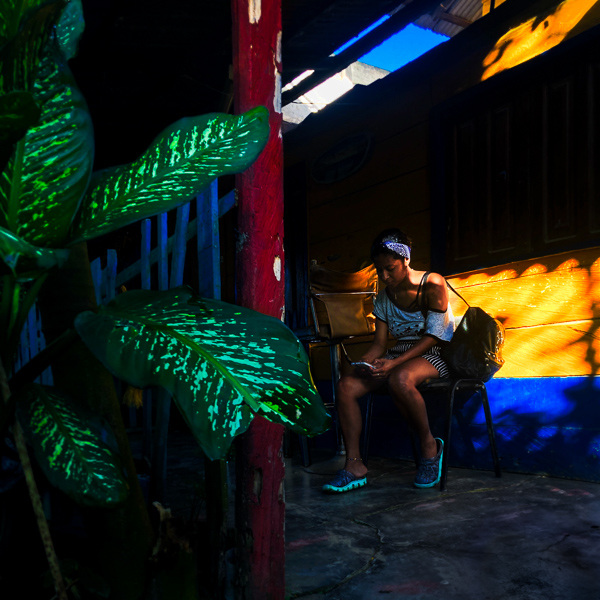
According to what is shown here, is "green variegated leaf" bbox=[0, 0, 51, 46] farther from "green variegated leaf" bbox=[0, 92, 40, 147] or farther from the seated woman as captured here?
the seated woman

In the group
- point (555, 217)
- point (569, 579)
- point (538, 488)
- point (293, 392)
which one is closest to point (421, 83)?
point (555, 217)

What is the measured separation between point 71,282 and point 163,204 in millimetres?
507

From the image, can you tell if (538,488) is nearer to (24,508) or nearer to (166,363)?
(24,508)

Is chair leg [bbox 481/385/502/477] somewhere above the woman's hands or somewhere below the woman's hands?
below

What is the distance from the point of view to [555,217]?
3.62m

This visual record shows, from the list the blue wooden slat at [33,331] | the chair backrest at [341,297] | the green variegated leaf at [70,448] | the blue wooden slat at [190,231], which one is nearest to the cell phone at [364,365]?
the chair backrest at [341,297]

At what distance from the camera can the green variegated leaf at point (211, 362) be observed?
106 centimetres

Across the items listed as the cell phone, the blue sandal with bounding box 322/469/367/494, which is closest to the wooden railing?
the blue sandal with bounding box 322/469/367/494

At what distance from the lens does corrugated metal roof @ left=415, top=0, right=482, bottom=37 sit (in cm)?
686

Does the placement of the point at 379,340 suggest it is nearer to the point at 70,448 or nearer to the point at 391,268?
the point at 391,268

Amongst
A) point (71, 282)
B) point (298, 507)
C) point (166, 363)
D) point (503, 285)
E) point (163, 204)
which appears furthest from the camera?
point (503, 285)

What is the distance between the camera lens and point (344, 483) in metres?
3.31

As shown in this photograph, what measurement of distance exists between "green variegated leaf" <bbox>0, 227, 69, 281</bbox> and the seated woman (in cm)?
259

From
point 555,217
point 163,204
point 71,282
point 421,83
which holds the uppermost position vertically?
point 421,83
